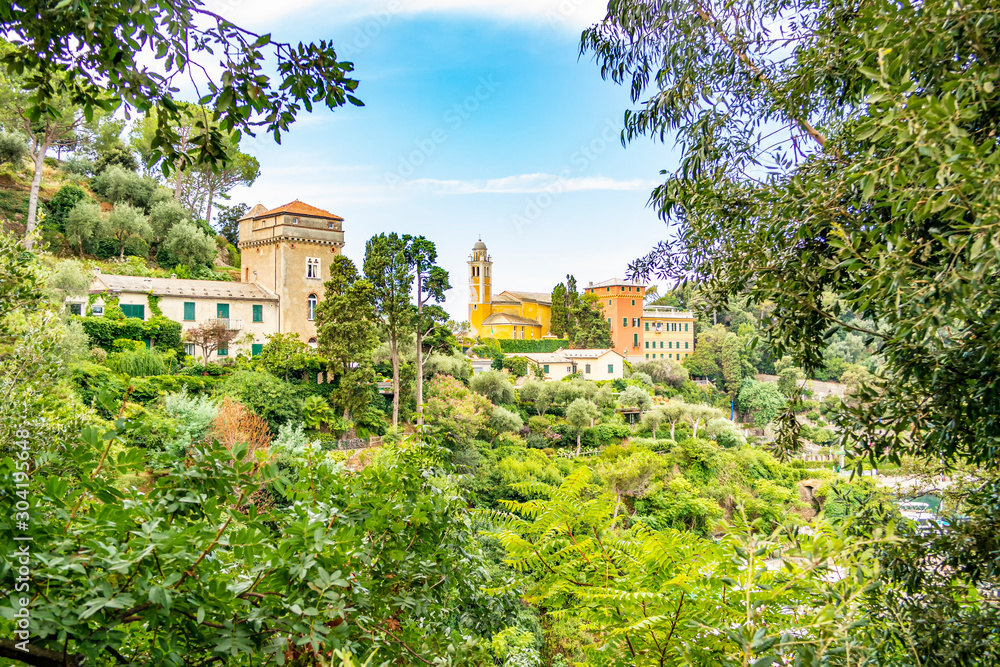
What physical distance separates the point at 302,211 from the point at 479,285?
2708 cm

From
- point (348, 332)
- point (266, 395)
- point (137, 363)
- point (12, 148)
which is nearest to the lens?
point (137, 363)

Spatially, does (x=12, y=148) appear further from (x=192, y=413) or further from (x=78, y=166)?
(x=192, y=413)

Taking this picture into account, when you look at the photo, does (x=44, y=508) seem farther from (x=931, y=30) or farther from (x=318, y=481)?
→ (x=931, y=30)

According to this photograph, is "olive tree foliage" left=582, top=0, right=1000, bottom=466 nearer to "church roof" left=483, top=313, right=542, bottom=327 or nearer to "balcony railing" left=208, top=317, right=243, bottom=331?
"balcony railing" left=208, top=317, right=243, bottom=331

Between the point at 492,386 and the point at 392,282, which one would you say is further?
the point at 492,386

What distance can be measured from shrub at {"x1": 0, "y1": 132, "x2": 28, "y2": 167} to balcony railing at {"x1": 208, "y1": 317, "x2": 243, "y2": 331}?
16.8m

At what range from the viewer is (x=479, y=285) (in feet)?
165

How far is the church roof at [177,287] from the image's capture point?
766 inches

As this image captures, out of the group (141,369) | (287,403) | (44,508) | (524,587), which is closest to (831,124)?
(524,587)

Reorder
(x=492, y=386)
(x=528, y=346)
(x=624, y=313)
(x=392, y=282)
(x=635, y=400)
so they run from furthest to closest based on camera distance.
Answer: (x=624, y=313), (x=528, y=346), (x=635, y=400), (x=492, y=386), (x=392, y=282)

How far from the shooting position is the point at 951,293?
1875mm

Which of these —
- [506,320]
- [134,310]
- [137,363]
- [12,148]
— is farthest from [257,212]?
[506,320]

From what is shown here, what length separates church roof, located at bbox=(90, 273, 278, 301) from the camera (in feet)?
63.8

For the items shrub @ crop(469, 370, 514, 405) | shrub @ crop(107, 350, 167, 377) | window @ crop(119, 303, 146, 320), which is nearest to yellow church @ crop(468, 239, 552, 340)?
shrub @ crop(469, 370, 514, 405)
